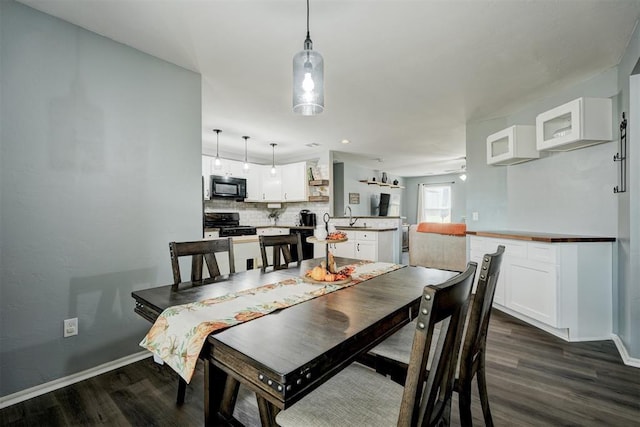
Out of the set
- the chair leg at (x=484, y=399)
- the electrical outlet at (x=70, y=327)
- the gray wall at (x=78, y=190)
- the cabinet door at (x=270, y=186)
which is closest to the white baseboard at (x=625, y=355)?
the chair leg at (x=484, y=399)

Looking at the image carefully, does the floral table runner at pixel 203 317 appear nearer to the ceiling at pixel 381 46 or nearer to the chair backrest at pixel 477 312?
the chair backrest at pixel 477 312

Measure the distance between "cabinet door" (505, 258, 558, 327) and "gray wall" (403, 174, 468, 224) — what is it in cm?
581

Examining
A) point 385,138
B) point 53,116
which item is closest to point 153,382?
point 53,116

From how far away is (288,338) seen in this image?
3.09 feet

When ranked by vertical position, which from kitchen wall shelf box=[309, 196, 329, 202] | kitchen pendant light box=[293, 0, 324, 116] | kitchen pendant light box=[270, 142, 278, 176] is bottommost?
kitchen wall shelf box=[309, 196, 329, 202]

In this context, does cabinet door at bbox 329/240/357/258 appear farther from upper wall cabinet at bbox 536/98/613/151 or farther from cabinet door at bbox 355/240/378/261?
upper wall cabinet at bbox 536/98/613/151

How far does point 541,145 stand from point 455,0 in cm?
189

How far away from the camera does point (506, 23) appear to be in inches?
76.6

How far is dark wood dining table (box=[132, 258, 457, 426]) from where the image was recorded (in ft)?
2.61

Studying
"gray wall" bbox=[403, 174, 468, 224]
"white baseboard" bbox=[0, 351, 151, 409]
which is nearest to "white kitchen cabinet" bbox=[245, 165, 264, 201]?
"white baseboard" bbox=[0, 351, 151, 409]

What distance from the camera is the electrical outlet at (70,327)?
1902 millimetres

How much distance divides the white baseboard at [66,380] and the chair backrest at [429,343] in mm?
2210

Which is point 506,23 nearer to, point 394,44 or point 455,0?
point 455,0

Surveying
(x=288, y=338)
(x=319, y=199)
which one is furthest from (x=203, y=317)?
(x=319, y=199)
